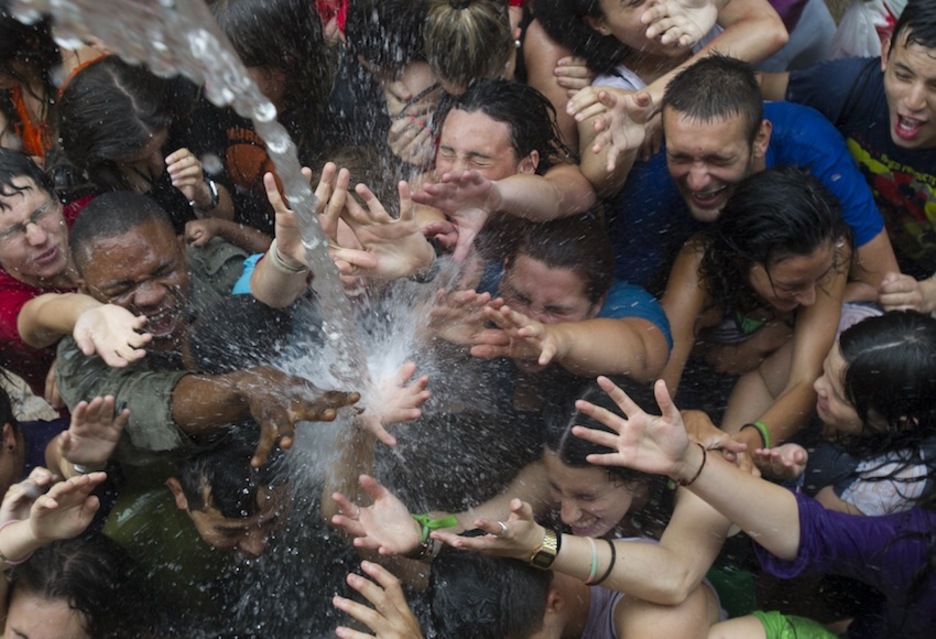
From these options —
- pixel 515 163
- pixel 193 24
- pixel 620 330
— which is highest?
pixel 193 24

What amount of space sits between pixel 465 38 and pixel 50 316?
144cm

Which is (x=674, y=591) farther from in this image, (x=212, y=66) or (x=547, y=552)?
(x=212, y=66)

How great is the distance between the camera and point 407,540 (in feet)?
9.00

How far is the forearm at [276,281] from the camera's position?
10.1 ft

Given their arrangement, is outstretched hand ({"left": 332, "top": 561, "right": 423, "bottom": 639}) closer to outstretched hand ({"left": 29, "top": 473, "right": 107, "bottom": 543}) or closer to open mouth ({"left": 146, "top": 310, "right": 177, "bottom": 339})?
outstretched hand ({"left": 29, "top": 473, "right": 107, "bottom": 543})

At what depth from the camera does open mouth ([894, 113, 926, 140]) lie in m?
3.29

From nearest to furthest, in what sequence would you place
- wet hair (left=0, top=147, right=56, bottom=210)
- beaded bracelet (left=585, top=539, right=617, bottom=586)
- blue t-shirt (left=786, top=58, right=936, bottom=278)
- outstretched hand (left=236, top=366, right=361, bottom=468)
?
beaded bracelet (left=585, top=539, right=617, bottom=586) < outstretched hand (left=236, top=366, right=361, bottom=468) < wet hair (left=0, top=147, right=56, bottom=210) < blue t-shirt (left=786, top=58, right=936, bottom=278)

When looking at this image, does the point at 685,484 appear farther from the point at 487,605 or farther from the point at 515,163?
the point at 515,163

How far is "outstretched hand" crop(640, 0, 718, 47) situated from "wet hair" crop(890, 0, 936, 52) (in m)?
0.60

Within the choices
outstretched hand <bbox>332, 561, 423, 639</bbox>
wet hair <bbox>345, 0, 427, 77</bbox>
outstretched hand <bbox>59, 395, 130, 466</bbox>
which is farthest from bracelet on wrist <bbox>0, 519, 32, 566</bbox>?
wet hair <bbox>345, 0, 427, 77</bbox>

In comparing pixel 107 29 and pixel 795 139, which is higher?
pixel 107 29

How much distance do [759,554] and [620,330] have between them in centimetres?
71

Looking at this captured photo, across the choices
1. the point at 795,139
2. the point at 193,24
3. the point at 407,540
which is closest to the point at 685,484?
the point at 407,540

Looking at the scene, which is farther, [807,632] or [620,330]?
[620,330]
